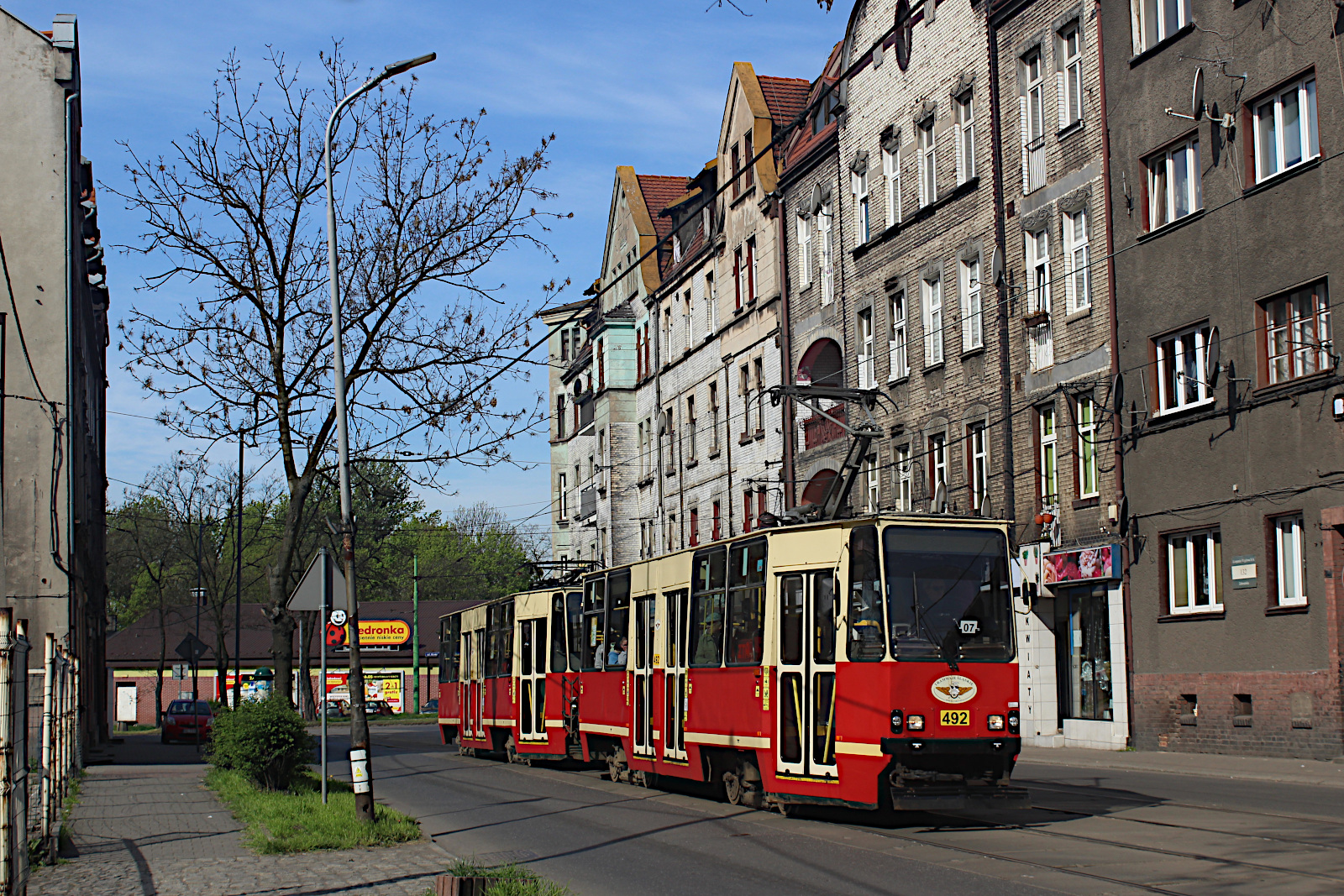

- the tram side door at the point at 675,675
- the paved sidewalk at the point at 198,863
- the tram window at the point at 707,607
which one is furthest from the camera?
the tram side door at the point at 675,675

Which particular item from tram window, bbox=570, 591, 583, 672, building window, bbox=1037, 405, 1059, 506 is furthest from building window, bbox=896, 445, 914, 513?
tram window, bbox=570, 591, 583, 672

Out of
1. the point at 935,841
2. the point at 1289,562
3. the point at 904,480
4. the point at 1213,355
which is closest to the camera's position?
the point at 935,841

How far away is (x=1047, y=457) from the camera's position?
29.6 m

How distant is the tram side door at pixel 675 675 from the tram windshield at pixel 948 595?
4.62 metres

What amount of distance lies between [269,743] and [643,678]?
16.5 feet

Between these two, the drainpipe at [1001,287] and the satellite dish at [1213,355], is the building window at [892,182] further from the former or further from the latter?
the satellite dish at [1213,355]

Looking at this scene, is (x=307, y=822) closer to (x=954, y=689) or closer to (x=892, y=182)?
(x=954, y=689)

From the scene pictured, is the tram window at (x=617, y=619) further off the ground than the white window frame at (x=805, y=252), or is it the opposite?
the white window frame at (x=805, y=252)

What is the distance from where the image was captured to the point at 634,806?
17.6m

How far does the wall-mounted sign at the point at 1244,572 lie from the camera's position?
23.8 m

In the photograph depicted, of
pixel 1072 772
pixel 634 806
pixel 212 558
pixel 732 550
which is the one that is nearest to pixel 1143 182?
pixel 1072 772

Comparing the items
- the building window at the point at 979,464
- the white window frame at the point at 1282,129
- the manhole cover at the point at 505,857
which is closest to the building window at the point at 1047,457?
the building window at the point at 979,464

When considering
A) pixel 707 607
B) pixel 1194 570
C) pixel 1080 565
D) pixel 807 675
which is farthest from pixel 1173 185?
pixel 807 675

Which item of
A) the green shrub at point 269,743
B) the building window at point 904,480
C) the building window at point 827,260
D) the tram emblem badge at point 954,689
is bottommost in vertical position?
the green shrub at point 269,743
